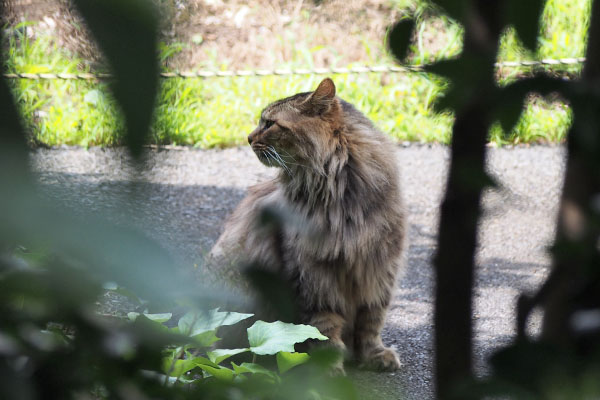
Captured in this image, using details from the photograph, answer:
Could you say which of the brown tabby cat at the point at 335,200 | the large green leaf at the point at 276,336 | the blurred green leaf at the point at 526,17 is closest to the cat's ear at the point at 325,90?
the brown tabby cat at the point at 335,200

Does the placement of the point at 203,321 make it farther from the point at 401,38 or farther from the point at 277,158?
the point at 277,158

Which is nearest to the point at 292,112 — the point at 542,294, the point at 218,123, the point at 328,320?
the point at 328,320

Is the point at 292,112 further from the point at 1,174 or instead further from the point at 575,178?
the point at 1,174

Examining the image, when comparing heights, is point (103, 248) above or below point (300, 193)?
above

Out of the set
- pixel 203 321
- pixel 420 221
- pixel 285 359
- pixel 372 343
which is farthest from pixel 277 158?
pixel 203 321

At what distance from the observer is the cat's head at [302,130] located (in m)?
3.29

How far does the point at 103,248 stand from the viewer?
1.70 ft

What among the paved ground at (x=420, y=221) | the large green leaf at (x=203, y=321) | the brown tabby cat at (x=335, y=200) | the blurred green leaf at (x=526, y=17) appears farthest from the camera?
the brown tabby cat at (x=335, y=200)

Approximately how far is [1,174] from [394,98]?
267 inches

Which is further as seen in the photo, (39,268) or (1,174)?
(39,268)

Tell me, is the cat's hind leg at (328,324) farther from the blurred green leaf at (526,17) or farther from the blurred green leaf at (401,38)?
the blurred green leaf at (526,17)

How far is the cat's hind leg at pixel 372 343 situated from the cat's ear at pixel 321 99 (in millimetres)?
1016

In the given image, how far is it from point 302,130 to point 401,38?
253cm

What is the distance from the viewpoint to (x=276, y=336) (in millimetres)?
2465
